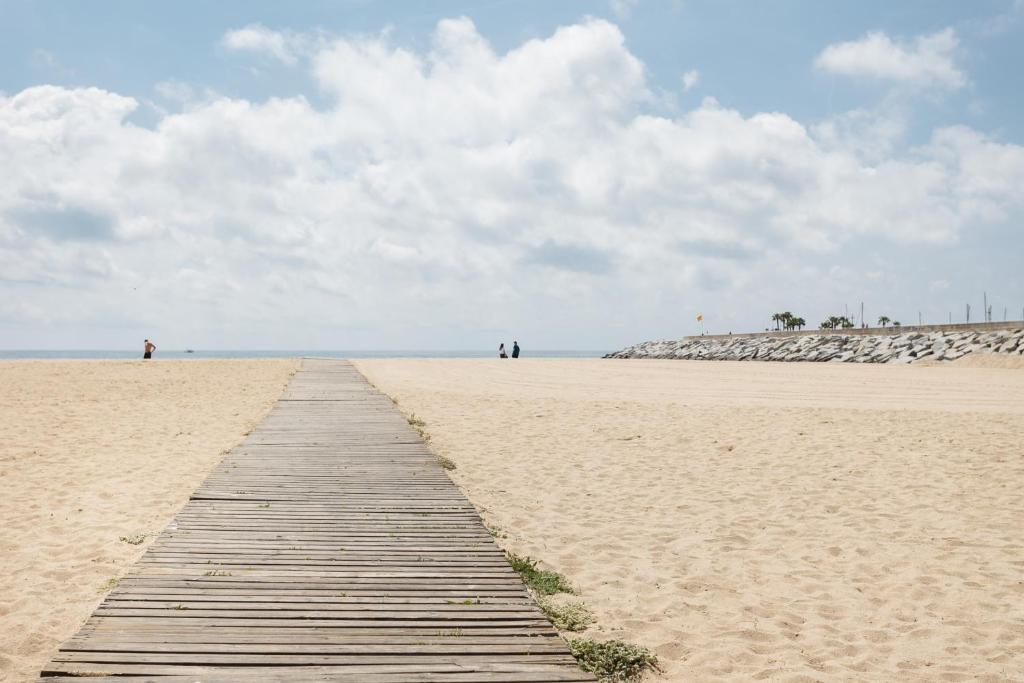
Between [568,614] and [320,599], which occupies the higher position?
[320,599]

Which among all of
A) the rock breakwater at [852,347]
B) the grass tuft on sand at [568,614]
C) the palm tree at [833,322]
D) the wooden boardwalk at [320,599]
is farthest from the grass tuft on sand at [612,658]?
the palm tree at [833,322]

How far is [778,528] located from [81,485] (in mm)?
7596

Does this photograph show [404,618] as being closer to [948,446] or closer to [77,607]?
[77,607]

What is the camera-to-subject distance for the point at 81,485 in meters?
8.21

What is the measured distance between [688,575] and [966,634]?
182 cm

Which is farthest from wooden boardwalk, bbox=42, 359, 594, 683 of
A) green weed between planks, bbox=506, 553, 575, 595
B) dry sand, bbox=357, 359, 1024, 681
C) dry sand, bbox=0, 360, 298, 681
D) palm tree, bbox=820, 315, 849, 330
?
palm tree, bbox=820, 315, 849, 330

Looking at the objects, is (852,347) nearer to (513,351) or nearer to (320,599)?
(513,351)

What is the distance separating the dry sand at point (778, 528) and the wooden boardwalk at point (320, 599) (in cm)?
79

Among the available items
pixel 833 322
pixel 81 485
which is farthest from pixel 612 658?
pixel 833 322

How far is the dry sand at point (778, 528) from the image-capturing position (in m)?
4.39

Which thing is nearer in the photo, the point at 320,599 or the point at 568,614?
the point at 320,599

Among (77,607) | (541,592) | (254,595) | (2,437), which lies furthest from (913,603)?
(2,437)

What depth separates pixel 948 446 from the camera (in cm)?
1095

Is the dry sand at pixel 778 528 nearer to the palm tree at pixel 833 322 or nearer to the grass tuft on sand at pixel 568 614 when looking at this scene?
the grass tuft on sand at pixel 568 614
